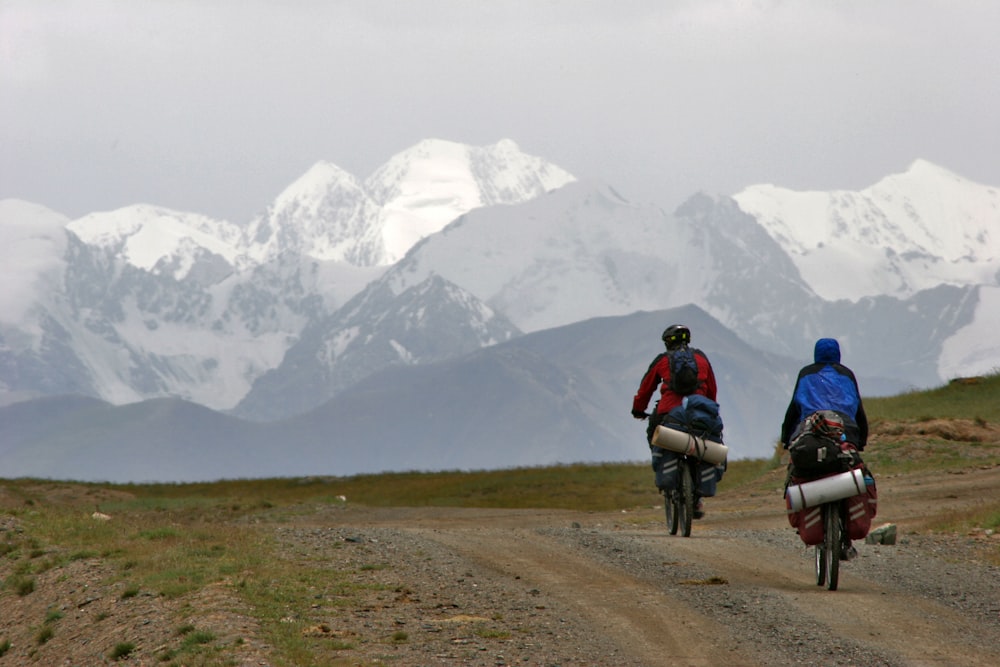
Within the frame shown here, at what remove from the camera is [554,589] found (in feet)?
57.7

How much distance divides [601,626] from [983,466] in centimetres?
2483

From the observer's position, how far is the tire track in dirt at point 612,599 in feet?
45.4

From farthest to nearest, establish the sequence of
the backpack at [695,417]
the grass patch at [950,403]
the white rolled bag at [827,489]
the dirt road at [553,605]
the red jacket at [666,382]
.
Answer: the grass patch at [950,403]
the red jacket at [666,382]
the backpack at [695,417]
the white rolled bag at [827,489]
the dirt road at [553,605]

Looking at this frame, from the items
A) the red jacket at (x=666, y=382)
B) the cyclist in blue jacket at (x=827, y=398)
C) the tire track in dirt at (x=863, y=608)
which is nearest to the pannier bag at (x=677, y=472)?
the red jacket at (x=666, y=382)

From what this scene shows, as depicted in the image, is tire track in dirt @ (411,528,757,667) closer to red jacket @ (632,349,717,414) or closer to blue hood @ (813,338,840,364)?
red jacket @ (632,349,717,414)

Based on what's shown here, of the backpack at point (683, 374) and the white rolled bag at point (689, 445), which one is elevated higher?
the backpack at point (683, 374)

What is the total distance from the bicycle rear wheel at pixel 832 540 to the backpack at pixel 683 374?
4.83 m

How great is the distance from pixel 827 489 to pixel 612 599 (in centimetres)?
289

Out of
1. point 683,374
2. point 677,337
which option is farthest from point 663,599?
point 677,337

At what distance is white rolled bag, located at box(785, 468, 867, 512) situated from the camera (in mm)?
17141

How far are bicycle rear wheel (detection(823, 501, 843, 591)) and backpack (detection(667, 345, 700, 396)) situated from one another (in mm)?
4827

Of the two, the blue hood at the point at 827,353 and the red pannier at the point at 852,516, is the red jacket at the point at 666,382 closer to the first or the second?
the blue hood at the point at 827,353

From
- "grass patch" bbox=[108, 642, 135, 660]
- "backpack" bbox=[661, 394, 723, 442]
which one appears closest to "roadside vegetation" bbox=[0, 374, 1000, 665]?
"grass patch" bbox=[108, 642, 135, 660]

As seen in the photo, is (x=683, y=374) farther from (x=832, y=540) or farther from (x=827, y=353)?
(x=832, y=540)
